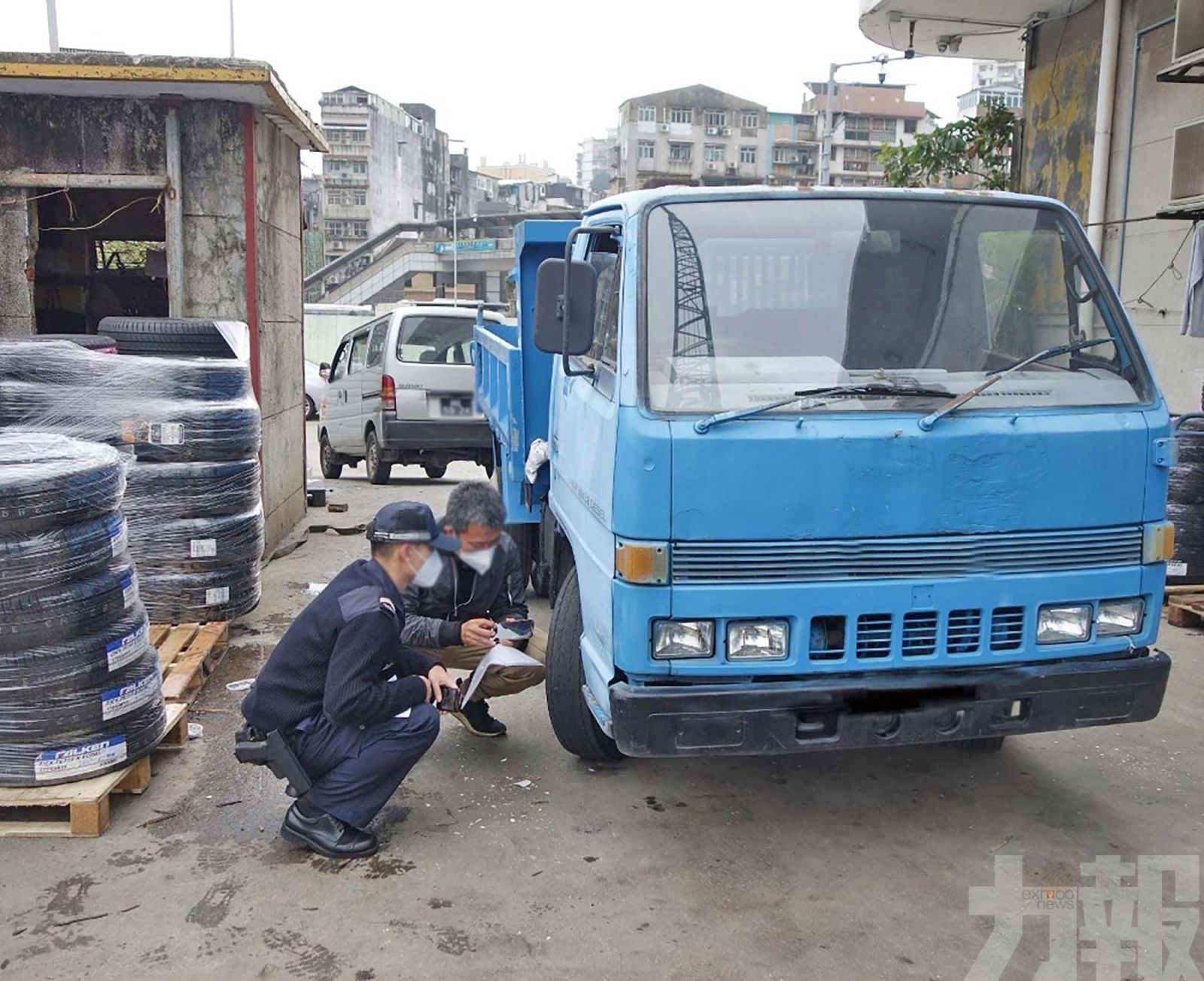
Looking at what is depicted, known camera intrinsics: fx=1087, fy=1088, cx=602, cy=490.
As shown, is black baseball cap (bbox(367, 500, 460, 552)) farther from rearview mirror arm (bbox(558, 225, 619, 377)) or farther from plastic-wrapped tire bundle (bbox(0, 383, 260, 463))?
plastic-wrapped tire bundle (bbox(0, 383, 260, 463))

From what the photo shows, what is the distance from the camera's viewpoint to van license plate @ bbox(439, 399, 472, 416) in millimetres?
11422

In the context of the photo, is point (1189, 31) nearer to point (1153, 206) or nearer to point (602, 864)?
point (1153, 206)

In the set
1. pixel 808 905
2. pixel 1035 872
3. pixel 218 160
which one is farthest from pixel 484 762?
pixel 218 160

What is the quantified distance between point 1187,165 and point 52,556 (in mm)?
7582

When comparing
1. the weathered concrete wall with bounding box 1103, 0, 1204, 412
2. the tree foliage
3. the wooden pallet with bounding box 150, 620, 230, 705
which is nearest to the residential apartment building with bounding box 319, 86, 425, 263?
the tree foliage

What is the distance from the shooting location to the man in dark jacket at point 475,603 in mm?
4504

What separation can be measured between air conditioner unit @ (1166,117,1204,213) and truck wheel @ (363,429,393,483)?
7.94 metres

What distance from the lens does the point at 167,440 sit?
5855 mm

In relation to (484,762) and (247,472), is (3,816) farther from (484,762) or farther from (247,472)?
(247,472)

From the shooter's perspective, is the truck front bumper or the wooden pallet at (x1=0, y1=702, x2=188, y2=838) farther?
the wooden pallet at (x1=0, y1=702, x2=188, y2=838)

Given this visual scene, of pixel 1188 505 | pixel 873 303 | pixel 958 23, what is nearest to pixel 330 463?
pixel 958 23

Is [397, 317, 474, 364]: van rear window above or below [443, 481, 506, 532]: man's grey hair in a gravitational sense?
above

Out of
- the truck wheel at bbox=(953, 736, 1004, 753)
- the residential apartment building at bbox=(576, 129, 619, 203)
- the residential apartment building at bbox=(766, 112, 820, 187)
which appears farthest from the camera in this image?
the residential apartment building at bbox=(576, 129, 619, 203)

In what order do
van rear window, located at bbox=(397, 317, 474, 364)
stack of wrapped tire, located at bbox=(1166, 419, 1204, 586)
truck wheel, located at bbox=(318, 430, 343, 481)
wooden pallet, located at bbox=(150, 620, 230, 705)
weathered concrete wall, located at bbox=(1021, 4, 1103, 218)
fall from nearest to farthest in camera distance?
1. wooden pallet, located at bbox=(150, 620, 230, 705)
2. stack of wrapped tire, located at bbox=(1166, 419, 1204, 586)
3. weathered concrete wall, located at bbox=(1021, 4, 1103, 218)
4. van rear window, located at bbox=(397, 317, 474, 364)
5. truck wheel, located at bbox=(318, 430, 343, 481)
